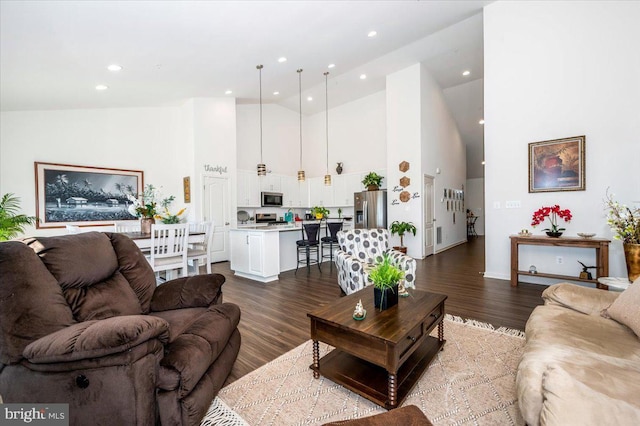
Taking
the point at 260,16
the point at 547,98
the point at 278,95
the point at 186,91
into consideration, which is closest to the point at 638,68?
the point at 547,98

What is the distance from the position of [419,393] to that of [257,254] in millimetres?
3251

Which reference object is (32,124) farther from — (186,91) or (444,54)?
(444,54)

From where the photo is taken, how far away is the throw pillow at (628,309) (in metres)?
1.44

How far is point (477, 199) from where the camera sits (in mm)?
12641

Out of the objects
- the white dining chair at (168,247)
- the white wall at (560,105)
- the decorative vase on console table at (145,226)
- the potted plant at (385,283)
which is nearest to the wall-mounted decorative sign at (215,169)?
the decorative vase on console table at (145,226)

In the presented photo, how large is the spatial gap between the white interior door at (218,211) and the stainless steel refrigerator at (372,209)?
3.42 m

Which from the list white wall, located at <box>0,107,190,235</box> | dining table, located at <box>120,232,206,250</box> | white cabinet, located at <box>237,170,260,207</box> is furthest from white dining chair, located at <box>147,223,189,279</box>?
white cabinet, located at <box>237,170,260,207</box>

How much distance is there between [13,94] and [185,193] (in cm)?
297

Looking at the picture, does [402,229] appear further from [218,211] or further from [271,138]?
[271,138]

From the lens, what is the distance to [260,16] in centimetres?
372

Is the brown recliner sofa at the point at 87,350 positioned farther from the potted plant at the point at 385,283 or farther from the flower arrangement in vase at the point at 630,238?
the flower arrangement in vase at the point at 630,238

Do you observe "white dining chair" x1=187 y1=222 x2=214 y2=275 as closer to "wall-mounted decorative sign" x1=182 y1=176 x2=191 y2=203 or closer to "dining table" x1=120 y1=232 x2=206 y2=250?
"dining table" x1=120 y1=232 x2=206 y2=250

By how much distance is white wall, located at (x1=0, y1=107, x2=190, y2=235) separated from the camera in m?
4.50

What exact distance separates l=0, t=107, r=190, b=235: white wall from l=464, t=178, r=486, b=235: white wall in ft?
38.6
